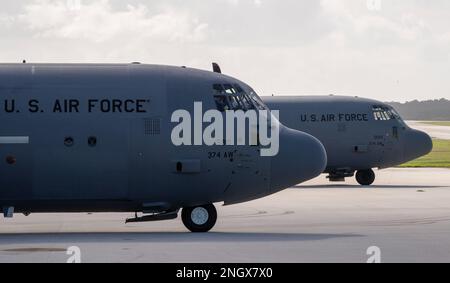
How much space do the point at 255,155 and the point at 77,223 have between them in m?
6.46

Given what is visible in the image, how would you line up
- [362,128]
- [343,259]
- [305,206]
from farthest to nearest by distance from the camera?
[362,128], [305,206], [343,259]

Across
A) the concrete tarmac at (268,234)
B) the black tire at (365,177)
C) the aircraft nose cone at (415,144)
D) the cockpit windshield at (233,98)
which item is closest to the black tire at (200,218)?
the concrete tarmac at (268,234)

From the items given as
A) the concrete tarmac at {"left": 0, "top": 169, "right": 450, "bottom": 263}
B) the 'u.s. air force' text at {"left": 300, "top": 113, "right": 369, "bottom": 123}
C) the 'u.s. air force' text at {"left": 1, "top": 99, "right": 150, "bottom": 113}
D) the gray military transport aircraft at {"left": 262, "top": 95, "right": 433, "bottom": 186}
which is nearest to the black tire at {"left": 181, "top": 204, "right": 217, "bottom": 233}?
the concrete tarmac at {"left": 0, "top": 169, "right": 450, "bottom": 263}

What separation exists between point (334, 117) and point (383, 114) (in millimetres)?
2281

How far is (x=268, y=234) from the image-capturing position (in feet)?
83.5

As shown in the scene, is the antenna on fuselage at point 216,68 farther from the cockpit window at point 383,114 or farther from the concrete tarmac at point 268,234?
the cockpit window at point 383,114

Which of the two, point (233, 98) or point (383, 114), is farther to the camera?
point (383, 114)

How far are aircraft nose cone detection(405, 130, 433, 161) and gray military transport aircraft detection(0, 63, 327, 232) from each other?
23.5 metres

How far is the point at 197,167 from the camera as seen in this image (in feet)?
82.5

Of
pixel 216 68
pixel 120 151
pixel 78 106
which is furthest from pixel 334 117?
pixel 78 106

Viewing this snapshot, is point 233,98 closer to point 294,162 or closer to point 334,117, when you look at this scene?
point 294,162
